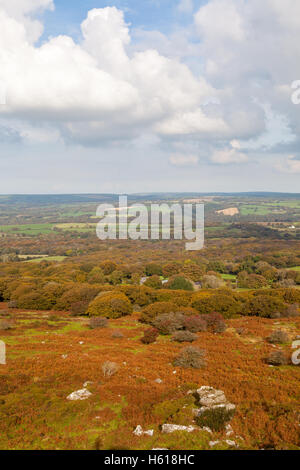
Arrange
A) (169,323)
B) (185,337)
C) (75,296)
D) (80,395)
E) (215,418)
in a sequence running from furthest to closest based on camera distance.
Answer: (75,296) < (169,323) < (185,337) < (80,395) < (215,418)

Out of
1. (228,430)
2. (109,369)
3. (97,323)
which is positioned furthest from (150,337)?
(228,430)

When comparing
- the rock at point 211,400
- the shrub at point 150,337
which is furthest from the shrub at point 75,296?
the rock at point 211,400

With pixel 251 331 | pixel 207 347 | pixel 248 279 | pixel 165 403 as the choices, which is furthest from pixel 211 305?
pixel 248 279

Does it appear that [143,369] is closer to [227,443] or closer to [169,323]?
[227,443]

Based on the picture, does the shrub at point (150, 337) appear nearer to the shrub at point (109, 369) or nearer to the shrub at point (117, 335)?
the shrub at point (117, 335)
